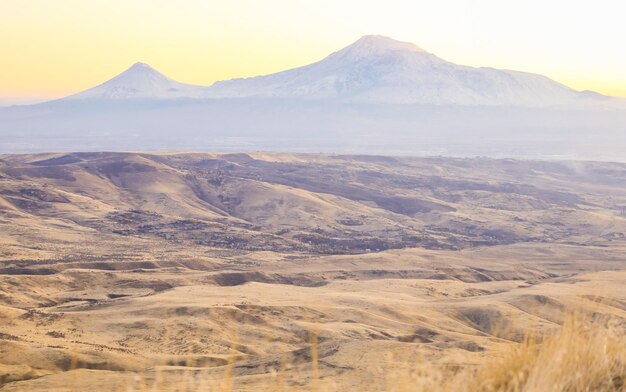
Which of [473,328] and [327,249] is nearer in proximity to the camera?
[473,328]

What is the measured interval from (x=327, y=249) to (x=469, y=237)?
65.2 feet

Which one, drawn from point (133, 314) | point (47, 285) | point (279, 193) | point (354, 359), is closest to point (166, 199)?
point (279, 193)

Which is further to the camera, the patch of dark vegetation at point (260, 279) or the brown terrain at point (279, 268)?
the patch of dark vegetation at point (260, 279)

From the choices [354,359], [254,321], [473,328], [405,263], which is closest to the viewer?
[354,359]

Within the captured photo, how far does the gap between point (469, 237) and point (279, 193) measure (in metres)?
25.2

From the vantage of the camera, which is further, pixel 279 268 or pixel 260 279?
pixel 279 268

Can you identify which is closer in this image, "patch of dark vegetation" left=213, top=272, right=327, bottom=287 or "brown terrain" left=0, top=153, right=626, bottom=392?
"brown terrain" left=0, top=153, right=626, bottom=392

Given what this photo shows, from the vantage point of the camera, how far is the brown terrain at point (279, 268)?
20172 millimetres

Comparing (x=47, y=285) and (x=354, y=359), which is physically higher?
(x=354, y=359)

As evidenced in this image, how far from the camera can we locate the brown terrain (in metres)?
20.2

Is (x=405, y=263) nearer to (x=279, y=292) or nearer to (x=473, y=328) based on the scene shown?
(x=279, y=292)

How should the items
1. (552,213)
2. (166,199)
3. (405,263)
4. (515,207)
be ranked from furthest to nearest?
1. (515,207)
2. (552,213)
3. (166,199)
4. (405,263)

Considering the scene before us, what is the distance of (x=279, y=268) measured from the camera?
193ft

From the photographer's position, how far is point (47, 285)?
46.8 metres
